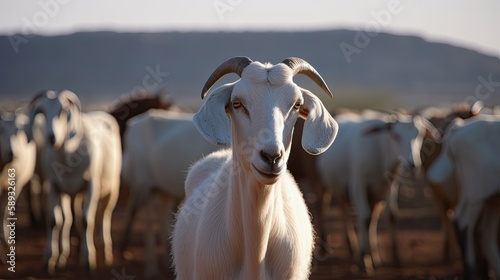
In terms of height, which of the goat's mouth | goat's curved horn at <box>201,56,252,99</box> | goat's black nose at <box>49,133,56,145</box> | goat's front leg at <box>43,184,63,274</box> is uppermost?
goat's curved horn at <box>201,56,252,99</box>

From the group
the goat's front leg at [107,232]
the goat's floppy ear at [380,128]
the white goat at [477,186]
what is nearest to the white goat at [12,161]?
the goat's front leg at [107,232]

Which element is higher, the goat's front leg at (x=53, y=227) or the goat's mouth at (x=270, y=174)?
the goat's mouth at (x=270, y=174)

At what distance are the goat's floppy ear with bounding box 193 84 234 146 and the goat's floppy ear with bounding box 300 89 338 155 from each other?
0.57 metres

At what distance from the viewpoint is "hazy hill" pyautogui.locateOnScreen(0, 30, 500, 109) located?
296 feet

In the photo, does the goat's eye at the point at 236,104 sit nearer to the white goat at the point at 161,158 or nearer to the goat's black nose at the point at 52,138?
the goat's black nose at the point at 52,138

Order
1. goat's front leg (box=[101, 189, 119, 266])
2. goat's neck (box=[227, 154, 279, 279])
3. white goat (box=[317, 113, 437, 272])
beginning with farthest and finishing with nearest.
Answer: goat's front leg (box=[101, 189, 119, 266]), white goat (box=[317, 113, 437, 272]), goat's neck (box=[227, 154, 279, 279])

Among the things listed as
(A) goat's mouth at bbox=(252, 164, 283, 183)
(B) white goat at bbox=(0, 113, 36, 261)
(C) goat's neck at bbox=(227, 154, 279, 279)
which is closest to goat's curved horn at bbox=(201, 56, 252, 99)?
(C) goat's neck at bbox=(227, 154, 279, 279)

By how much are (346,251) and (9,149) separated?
6.68 metres

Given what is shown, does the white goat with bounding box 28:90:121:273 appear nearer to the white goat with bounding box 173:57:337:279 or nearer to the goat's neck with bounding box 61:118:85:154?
the goat's neck with bounding box 61:118:85:154

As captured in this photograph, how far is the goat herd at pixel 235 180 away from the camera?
6.65m

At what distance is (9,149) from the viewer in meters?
16.2

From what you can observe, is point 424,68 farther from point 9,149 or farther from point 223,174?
point 223,174

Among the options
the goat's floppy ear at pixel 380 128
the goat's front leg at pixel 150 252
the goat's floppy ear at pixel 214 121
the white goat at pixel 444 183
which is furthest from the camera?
the goat's floppy ear at pixel 380 128

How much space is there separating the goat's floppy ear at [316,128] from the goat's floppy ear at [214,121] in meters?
0.57
